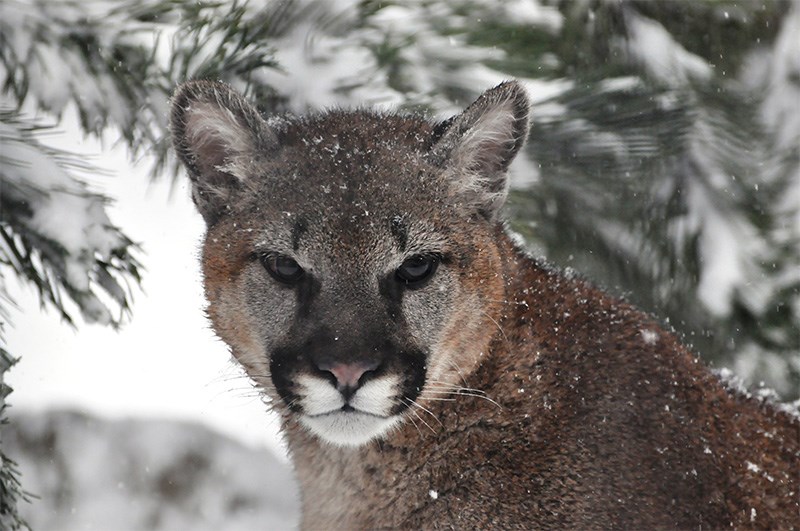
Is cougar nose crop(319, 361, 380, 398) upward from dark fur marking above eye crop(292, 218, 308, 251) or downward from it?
downward

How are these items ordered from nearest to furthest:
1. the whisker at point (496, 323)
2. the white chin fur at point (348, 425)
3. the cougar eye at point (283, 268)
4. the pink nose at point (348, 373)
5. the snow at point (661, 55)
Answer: the pink nose at point (348, 373) → the white chin fur at point (348, 425) → the cougar eye at point (283, 268) → the whisker at point (496, 323) → the snow at point (661, 55)

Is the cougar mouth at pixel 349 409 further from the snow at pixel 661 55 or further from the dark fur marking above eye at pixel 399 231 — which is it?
the snow at pixel 661 55

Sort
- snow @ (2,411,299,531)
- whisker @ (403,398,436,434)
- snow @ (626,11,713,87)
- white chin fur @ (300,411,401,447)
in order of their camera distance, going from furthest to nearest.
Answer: snow @ (2,411,299,531), snow @ (626,11,713,87), whisker @ (403,398,436,434), white chin fur @ (300,411,401,447)

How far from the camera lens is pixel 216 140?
4336mm

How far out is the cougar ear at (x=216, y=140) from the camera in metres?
4.14

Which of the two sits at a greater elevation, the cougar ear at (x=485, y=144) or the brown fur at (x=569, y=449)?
the cougar ear at (x=485, y=144)

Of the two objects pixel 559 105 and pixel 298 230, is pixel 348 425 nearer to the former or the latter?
pixel 298 230

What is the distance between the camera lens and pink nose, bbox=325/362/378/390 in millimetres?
3561

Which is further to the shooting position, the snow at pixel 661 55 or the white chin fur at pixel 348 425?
the snow at pixel 661 55

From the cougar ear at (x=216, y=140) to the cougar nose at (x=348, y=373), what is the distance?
1.00 metres

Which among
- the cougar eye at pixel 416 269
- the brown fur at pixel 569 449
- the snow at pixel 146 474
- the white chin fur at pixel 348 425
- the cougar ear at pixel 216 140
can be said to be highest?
the cougar ear at pixel 216 140

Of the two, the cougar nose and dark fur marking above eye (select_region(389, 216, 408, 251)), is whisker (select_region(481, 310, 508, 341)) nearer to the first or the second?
dark fur marking above eye (select_region(389, 216, 408, 251))

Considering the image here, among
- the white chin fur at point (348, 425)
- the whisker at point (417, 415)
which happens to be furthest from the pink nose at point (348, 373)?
the whisker at point (417, 415)

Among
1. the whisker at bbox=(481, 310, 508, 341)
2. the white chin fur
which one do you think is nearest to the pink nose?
the white chin fur
